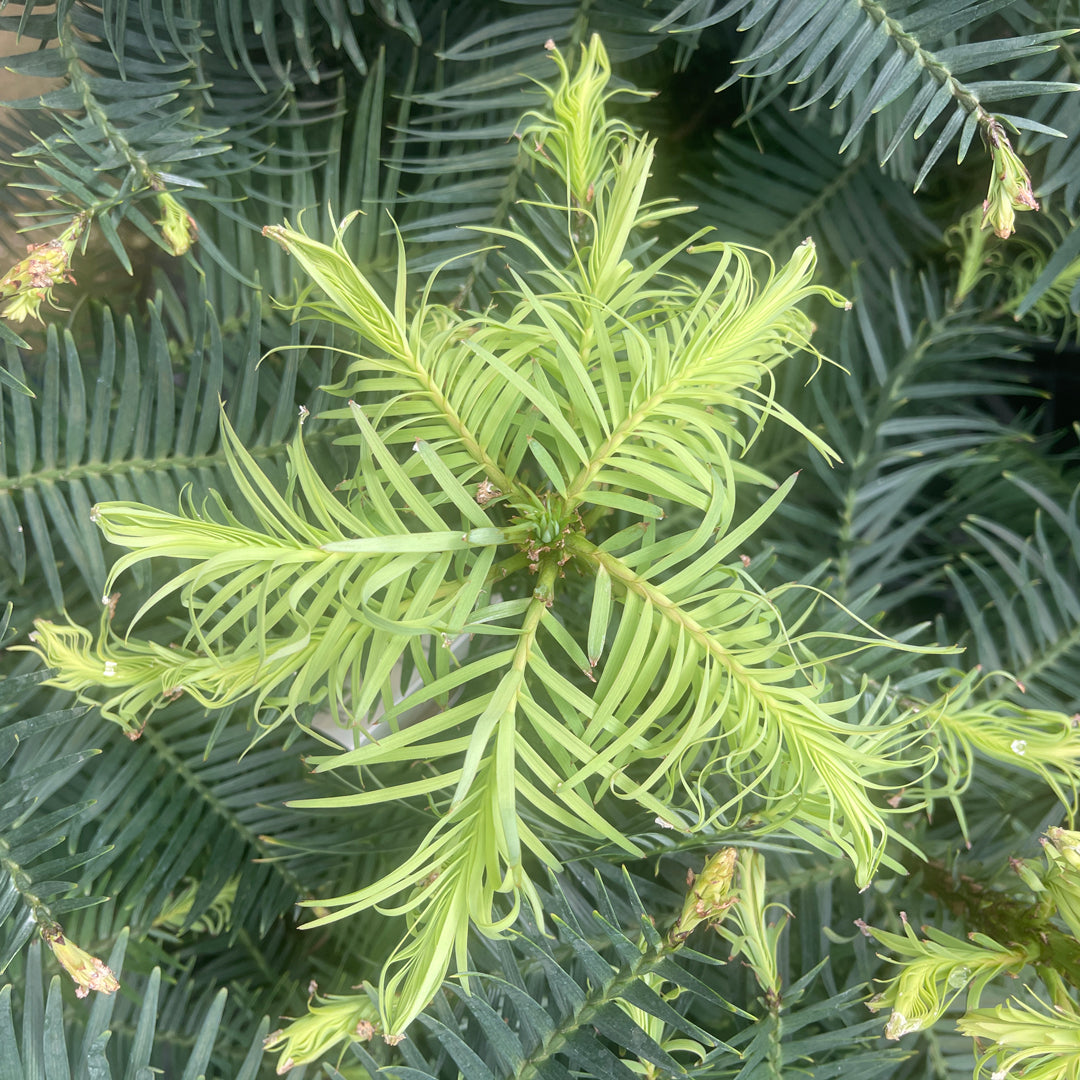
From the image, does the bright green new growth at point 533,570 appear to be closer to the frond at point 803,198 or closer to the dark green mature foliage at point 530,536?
the dark green mature foliage at point 530,536

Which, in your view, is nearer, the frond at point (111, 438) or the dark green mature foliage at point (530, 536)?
the dark green mature foliage at point (530, 536)

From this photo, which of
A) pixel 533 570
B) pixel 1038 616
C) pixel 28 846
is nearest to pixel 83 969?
pixel 28 846

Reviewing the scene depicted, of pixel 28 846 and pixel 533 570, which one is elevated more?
pixel 533 570

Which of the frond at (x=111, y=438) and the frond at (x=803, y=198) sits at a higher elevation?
the frond at (x=803, y=198)

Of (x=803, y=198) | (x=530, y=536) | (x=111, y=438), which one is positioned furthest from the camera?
(x=803, y=198)

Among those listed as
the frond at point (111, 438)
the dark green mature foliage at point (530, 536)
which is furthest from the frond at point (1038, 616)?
the frond at point (111, 438)

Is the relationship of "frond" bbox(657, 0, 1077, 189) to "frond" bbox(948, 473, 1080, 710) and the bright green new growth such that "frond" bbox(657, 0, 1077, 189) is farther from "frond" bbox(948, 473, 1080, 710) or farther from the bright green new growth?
"frond" bbox(948, 473, 1080, 710)

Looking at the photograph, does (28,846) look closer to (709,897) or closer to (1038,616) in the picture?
(709,897)

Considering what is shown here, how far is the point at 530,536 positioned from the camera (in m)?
0.33

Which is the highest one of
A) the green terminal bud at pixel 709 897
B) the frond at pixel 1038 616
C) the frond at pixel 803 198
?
the frond at pixel 803 198

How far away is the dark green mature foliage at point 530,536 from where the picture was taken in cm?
31

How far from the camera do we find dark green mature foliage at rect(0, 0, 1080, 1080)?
0.31 meters

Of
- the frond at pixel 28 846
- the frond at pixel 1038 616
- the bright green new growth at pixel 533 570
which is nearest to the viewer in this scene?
the bright green new growth at pixel 533 570

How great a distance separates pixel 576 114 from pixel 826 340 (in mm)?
343
